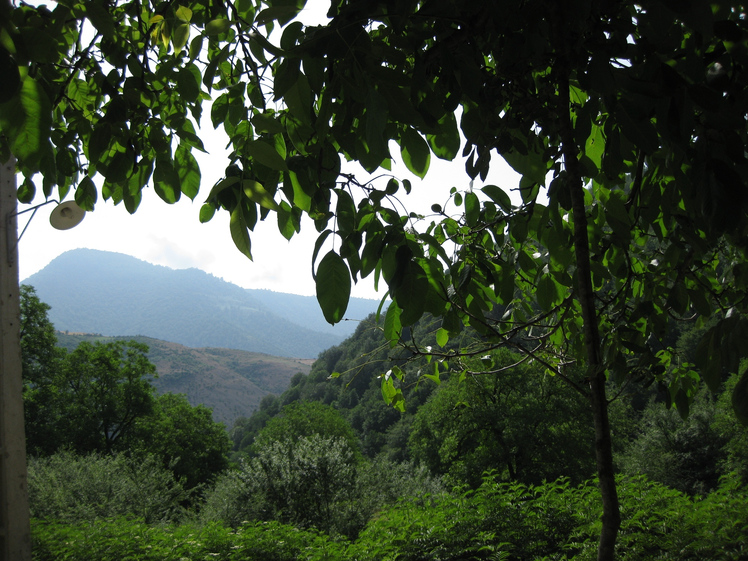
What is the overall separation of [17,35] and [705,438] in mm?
28701

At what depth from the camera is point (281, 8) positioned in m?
0.60

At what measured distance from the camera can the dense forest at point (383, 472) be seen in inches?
192

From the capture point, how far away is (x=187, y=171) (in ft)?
4.28

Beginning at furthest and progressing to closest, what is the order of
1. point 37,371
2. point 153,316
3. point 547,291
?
1. point 153,316
2. point 37,371
3. point 547,291

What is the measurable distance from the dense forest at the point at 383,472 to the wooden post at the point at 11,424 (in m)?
1.46

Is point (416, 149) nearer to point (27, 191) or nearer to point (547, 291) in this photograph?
point (547, 291)

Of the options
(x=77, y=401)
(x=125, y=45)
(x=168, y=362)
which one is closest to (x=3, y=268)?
(x=125, y=45)

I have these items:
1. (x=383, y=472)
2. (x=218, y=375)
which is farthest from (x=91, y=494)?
(x=218, y=375)

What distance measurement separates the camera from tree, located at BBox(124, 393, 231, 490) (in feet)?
87.7

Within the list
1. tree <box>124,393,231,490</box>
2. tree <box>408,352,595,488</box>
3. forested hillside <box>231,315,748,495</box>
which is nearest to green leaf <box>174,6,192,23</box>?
forested hillside <box>231,315,748,495</box>

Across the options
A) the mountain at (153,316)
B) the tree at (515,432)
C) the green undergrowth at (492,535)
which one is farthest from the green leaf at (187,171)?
the mountain at (153,316)

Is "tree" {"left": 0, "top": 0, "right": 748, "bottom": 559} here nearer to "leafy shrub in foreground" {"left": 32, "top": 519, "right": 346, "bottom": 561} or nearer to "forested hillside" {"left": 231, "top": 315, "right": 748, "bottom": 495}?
"leafy shrub in foreground" {"left": 32, "top": 519, "right": 346, "bottom": 561}

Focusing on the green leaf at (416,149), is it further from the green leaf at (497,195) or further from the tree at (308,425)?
the tree at (308,425)

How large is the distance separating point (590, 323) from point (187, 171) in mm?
1075
